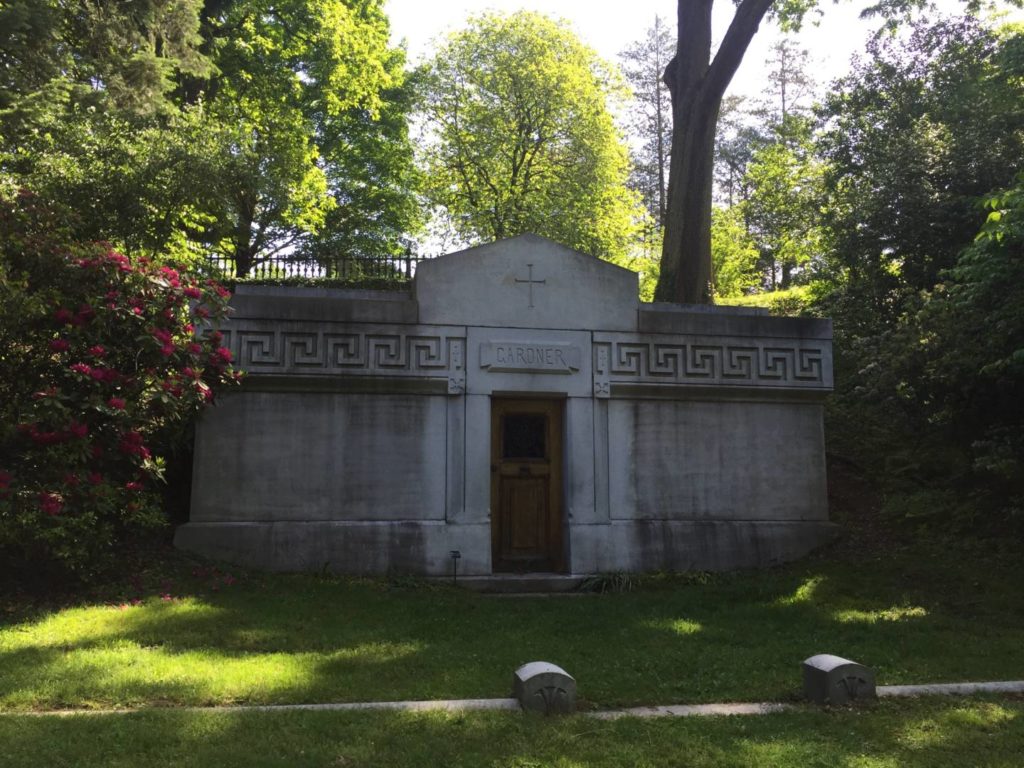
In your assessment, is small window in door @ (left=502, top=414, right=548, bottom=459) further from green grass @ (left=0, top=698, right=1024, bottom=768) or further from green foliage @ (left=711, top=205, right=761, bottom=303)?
green foliage @ (left=711, top=205, right=761, bottom=303)

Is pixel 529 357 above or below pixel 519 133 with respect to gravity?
below

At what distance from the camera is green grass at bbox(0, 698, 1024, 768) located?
4.04 metres

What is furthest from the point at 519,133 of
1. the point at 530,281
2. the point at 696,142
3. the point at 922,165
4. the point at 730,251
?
the point at 530,281

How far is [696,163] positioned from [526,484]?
7.79 metres

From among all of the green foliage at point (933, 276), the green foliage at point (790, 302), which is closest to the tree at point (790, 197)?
the green foliage at point (790, 302)

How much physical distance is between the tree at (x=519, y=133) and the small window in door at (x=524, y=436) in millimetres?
16958

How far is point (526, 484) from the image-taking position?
1011 centimetres

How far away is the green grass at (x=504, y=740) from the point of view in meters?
4.04

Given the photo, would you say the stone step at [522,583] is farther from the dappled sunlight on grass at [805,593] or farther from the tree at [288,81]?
the tree at [288,81]

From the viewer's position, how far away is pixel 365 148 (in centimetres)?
2558

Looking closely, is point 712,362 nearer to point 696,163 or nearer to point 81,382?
point 696,163

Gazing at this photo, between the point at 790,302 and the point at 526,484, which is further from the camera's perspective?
the point at 790,302

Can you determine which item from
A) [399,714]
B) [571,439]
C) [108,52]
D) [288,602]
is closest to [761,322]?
[571,439]

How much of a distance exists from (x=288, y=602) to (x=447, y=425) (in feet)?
9.42
